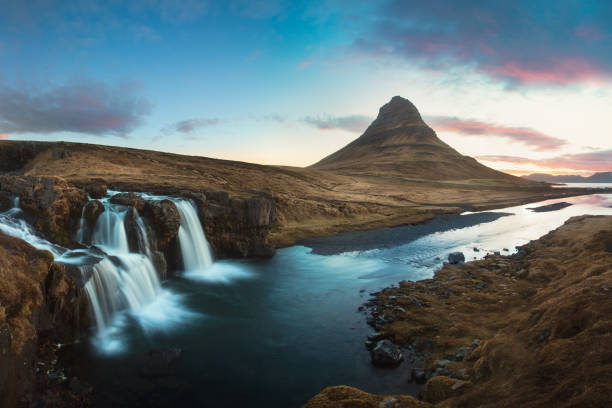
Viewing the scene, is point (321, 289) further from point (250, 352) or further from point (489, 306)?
point (489, 306)

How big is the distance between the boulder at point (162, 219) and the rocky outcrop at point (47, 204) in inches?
230

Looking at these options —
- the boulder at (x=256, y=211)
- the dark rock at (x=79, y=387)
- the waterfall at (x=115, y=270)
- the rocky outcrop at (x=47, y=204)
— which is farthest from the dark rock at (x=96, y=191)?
the dark rock at (x=79, y=387)

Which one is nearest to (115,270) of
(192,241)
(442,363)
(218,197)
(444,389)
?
(192,241)

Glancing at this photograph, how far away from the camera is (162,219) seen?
2898cm

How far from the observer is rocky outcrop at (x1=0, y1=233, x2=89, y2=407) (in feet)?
36.1

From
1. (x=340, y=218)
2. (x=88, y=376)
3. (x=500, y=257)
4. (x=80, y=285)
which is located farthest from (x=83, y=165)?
(x=500, y=257)

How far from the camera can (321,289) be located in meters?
28.0

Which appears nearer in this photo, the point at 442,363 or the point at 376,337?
the point at 442,363

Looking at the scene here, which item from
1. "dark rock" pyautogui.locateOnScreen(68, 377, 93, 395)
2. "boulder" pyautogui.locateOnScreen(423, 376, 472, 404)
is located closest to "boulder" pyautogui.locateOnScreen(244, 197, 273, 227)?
"dark rock" pyautogui.locateOnScreen(68, 377, 93, 395)

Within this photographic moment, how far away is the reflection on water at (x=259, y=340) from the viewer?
14.2 meters

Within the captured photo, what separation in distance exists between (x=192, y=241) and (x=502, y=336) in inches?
1112

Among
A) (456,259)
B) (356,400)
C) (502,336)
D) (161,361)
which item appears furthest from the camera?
(456,259)

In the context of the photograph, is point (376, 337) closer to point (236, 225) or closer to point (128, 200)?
point (128, 200)

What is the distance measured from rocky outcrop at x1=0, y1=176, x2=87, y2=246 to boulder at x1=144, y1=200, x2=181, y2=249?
585cm
